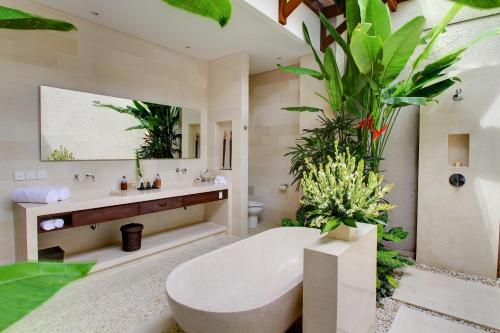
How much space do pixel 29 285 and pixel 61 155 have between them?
3.22m

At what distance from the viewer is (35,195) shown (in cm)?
249

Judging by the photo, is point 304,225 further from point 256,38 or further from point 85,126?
point 85,126

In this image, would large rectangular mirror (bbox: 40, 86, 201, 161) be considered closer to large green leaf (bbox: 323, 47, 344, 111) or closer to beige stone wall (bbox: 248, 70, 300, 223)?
beige stone wall (bbox: 248, 70, 300, 223)

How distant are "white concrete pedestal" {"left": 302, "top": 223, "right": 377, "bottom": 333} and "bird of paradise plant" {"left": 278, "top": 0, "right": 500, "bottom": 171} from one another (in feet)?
4.71

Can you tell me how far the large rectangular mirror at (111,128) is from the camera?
9.51 feet

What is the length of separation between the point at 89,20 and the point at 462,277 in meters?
4.94

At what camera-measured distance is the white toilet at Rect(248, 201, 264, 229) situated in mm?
4590

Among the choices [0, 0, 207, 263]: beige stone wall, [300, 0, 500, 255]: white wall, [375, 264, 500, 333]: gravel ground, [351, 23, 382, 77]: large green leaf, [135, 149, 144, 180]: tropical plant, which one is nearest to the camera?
[375, 264, 500, 333]: gravel ground

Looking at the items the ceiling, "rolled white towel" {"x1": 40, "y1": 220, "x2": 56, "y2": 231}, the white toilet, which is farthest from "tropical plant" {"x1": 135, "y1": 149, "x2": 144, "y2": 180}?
the white toilet

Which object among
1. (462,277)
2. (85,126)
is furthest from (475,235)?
(85,126)

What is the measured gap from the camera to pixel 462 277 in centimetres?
287

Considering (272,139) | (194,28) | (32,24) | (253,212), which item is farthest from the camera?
(272,139)

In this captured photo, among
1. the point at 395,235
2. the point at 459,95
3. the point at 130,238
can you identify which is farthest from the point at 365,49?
the point at 130,238

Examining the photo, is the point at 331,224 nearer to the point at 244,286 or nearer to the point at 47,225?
the point at 244,286
